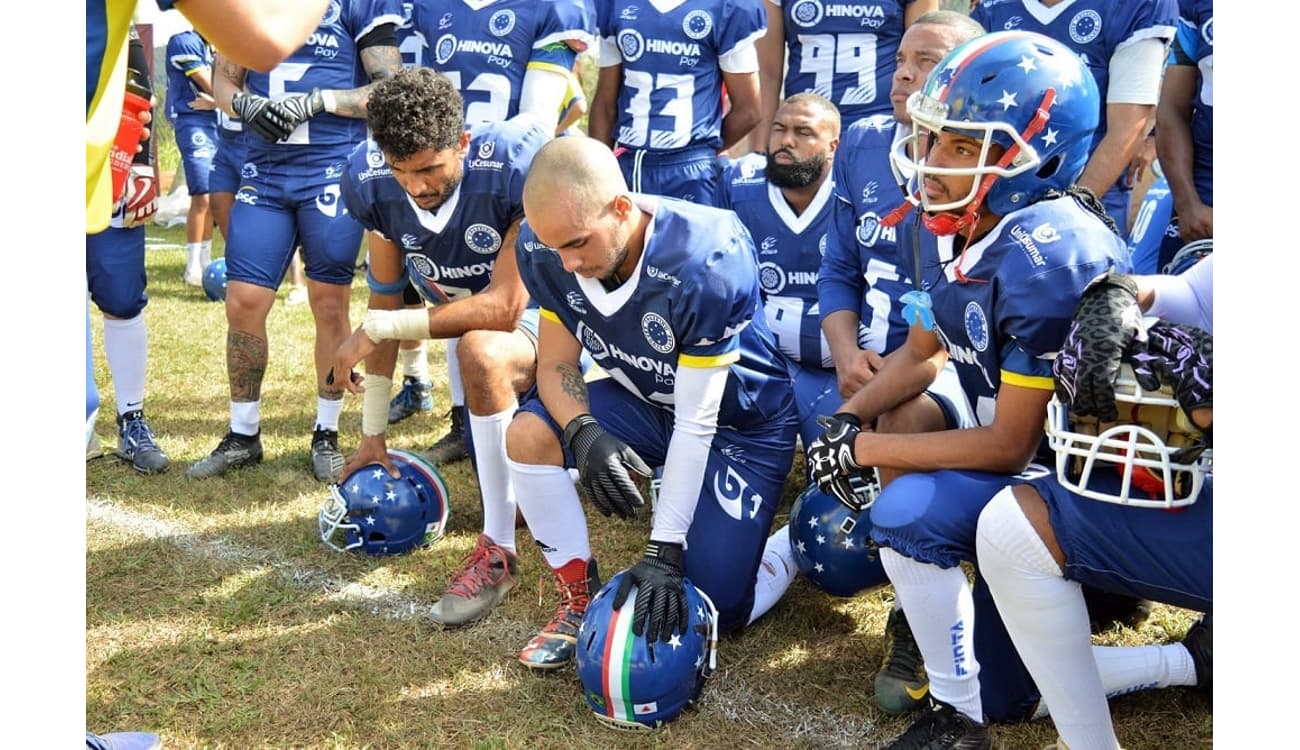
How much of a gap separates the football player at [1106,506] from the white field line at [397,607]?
0.68 meters

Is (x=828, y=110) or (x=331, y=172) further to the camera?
(x=331, y=172)

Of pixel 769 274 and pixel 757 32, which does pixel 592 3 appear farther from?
pixel 769 274

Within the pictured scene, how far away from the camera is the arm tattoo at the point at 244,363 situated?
5.28 m

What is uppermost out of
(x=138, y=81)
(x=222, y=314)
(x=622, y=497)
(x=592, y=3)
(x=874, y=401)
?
(x=592, y=3)

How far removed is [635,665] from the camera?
312 centimetres

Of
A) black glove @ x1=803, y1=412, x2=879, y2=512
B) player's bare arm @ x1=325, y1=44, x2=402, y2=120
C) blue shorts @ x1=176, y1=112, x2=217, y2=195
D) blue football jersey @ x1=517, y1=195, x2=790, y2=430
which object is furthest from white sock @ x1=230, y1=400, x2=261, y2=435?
blue shorts @ x1=176, y1=112, x2=217, y2=195

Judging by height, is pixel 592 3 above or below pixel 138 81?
above

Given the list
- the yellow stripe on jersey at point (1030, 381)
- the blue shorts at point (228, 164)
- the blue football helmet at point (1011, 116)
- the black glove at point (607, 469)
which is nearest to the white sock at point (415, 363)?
the blue shorts at point (228, 164)

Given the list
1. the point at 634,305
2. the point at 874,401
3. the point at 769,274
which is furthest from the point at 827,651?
the point at 769,274

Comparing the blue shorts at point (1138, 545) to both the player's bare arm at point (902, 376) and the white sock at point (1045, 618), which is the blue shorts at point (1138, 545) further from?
the player's bare arm at point (902, 376)

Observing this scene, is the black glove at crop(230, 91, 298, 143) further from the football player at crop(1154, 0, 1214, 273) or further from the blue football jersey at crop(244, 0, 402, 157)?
the football player at crop(1154, 0, 1214, 273)

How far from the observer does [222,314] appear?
8.38 m

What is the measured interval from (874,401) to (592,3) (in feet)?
9.82

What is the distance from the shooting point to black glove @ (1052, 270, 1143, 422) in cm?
234
